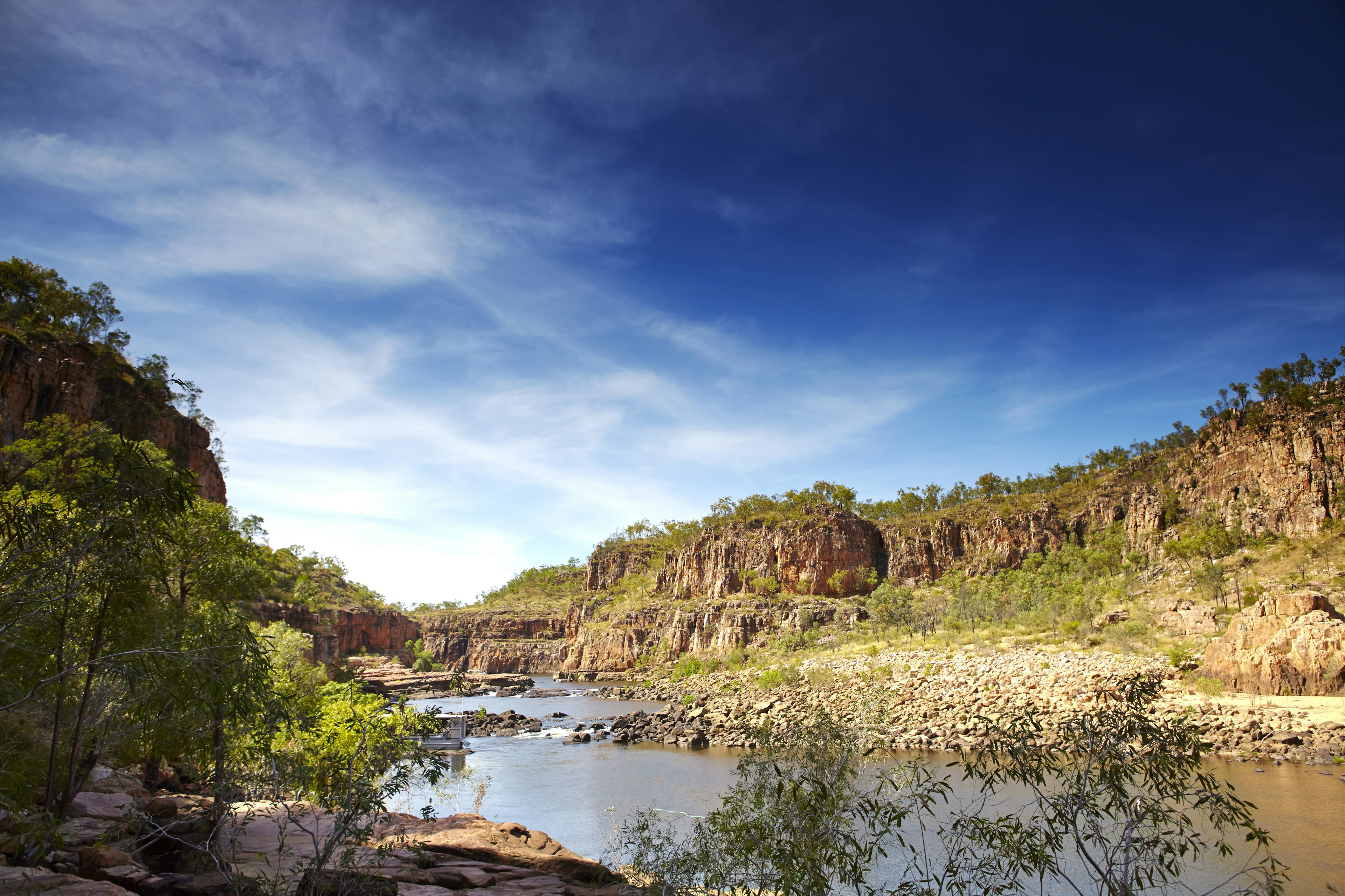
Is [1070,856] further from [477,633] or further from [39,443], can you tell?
[477,633]

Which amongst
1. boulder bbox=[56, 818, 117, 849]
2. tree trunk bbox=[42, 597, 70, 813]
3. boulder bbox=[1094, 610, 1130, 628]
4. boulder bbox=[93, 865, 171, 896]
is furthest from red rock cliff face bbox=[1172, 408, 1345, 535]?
tree trunk bbox=[42, 597, 70, 813]

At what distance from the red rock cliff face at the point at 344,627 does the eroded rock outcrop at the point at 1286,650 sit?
62350mm

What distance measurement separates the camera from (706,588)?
115750 millimetres

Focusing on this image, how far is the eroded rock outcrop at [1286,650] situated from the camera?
3028 centimetres

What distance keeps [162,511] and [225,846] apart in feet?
26.1

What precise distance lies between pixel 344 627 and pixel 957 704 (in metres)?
99.1

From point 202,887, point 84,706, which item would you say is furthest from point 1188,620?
point 84,706

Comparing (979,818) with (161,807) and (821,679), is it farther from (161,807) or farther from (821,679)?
(821,679)

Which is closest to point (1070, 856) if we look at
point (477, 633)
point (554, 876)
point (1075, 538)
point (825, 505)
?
point (554, 876)

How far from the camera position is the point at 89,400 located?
1756 inches

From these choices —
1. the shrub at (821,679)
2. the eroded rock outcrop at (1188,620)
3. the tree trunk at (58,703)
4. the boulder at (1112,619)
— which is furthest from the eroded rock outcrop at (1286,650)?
the tree trunk at (58,703)

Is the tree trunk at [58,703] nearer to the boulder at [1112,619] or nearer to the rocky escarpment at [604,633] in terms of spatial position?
the boulder at [1112,619]

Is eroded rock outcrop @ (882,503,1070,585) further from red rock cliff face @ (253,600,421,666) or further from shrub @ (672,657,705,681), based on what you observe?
red rock cliff face @ (253,600,421,666)

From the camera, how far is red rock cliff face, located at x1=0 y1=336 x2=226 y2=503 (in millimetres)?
38719
